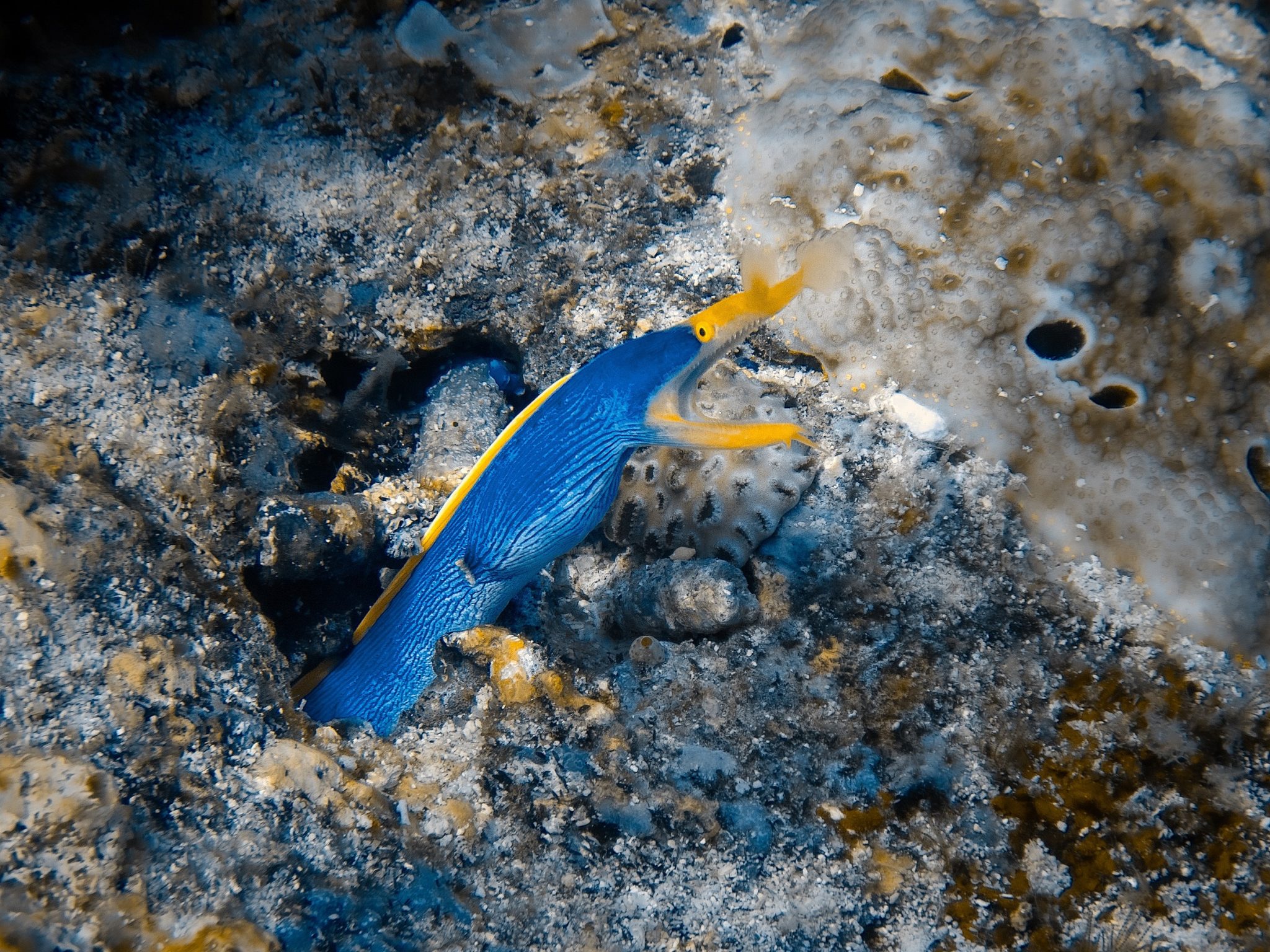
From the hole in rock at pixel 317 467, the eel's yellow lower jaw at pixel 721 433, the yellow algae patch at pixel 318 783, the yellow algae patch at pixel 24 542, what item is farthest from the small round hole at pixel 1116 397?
the yellow algae patch at pixel 24 542

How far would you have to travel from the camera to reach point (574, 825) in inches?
58.1

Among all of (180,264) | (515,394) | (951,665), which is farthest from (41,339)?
(951,665)

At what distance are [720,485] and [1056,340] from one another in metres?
1.18

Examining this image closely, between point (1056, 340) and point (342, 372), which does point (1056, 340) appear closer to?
point (1056, 340)

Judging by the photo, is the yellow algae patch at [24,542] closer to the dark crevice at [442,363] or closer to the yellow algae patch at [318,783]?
the yellow algae patch at [318,783]

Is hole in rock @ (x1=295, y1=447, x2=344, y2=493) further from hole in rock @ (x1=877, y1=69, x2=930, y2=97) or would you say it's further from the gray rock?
hole in rock @ (x1=877, y1=69, x2=930, y2=97)

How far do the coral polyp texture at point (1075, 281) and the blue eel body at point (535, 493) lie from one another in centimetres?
55

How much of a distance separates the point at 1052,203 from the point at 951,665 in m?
1.51

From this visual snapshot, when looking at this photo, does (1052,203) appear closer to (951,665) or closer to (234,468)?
(951,665)

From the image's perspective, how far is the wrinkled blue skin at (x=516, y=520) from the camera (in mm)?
1782

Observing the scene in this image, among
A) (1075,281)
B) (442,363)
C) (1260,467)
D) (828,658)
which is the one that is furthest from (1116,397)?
(442,363)

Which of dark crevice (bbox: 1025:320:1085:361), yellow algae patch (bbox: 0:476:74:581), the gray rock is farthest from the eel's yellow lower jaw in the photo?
yellow algae patch (bbox: 0:476:74:581)

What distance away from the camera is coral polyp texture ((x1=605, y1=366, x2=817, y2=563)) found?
2.07 meters

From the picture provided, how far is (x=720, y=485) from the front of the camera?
2100mm
